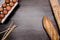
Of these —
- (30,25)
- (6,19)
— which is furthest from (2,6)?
(30,25)

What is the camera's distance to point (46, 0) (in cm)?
88

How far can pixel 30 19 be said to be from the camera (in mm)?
840

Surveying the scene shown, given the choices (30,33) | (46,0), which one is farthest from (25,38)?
(46,0)

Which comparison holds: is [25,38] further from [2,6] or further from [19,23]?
[2,6]

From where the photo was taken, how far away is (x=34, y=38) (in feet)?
2.60

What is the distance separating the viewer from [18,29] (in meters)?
0.82

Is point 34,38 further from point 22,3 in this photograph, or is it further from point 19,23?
point 22,3

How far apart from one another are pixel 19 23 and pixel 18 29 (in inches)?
1.4

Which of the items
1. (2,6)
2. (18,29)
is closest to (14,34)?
(18,29)

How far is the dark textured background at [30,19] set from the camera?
801 mm

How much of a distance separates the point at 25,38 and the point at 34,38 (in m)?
0.05

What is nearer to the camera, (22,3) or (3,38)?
(3,38)

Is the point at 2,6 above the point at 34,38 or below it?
above

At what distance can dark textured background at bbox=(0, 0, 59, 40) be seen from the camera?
80 centimetres
